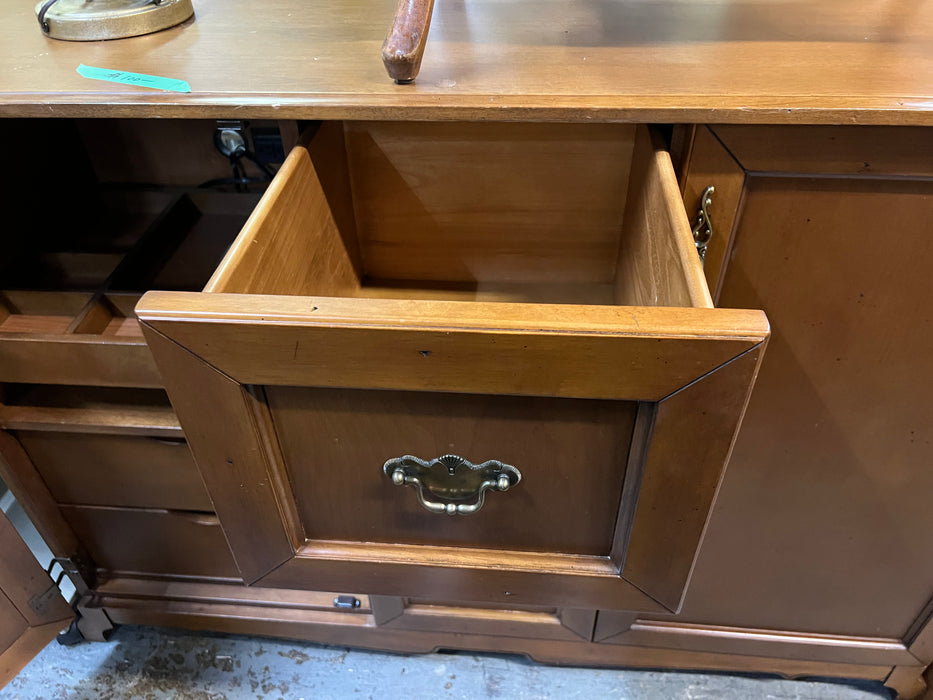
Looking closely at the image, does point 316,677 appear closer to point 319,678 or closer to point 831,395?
point 319,678

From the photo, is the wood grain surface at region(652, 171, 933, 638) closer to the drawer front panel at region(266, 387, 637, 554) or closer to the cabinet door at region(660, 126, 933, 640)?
the cabinet door at region(660, 126, 933, 640)

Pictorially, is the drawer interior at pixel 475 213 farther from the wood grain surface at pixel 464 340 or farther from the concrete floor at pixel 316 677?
the concrete floor at pixel 316 677

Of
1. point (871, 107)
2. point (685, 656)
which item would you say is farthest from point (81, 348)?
point (685, 656)

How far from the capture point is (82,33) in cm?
70

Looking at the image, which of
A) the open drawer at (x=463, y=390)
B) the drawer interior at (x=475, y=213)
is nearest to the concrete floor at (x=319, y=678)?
the open drawer at (x=463, y=390)

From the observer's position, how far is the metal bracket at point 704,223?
1.97 ft

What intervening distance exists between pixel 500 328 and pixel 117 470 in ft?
2.19

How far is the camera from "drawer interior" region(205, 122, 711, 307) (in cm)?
66

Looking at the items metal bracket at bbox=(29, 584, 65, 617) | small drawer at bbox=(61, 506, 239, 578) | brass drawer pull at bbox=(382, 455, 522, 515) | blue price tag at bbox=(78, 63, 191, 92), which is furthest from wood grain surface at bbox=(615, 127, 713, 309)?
metal bracket at bbox=(29, 584, 65, 617)

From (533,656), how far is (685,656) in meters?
0.23

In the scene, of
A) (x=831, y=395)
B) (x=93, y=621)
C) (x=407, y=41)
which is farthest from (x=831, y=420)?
(x=93, y=621)

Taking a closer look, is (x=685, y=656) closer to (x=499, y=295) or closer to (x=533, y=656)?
(x=533, y=656)

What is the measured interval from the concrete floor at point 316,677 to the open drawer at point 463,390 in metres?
0.53

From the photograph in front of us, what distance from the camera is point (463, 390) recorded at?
444mm
